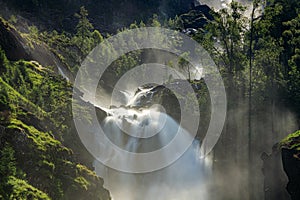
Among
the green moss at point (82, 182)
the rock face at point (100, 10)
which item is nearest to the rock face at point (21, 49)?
the green moss at point (82, 182)

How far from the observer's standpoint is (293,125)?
113 feet

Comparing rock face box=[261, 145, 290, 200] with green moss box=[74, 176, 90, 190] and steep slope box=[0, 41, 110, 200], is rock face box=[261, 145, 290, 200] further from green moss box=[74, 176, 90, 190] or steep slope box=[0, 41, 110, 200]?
green moss box=[74, 176, 90, 190]

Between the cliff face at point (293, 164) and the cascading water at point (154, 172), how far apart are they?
1366 centimetres

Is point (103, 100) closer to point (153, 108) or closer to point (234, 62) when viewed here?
point (153, 108)

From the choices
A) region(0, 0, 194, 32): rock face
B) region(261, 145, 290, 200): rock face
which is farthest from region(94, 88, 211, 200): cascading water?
region(0, 0, 194, 32): rock face

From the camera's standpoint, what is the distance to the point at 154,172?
39344mm

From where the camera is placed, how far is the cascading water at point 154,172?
3703 centimetres

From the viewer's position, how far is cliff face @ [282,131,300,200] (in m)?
22.9

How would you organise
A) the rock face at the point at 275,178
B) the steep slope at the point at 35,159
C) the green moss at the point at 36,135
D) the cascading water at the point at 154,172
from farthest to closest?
the cascading water at the point at 154,172, the rock face at the point at 275,178, the green moss at the point at 36,135, the steep slope at the point at 35,159

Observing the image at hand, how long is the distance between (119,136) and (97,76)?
31095 mm

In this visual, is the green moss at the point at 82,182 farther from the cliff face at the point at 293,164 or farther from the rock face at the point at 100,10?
the rock face at the point at 100,10

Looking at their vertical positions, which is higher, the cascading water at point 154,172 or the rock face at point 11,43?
the rock face at point 11,43

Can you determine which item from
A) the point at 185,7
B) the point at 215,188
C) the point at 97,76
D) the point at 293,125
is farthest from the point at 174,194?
the point at 185,7

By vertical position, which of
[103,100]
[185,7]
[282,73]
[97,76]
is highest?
[185,7]
